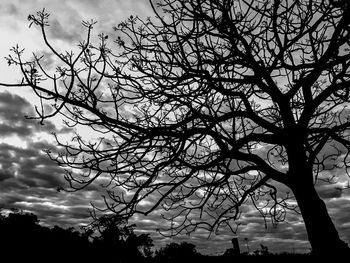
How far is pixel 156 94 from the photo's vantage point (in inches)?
213

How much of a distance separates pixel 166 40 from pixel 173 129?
147cm

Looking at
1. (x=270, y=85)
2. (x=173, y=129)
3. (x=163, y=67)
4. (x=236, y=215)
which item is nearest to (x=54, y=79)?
(x=173, y=129)

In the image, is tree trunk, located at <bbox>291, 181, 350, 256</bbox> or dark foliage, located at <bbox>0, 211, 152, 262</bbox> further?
dark foliage, located at <bbox>0, 211, 152, 262</bbox>

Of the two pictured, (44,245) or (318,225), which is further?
(44,245)

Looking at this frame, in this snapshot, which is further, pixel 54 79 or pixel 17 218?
pixel 17 218

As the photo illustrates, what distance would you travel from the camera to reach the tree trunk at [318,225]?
199 inches

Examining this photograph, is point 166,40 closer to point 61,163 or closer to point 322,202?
point 61,163

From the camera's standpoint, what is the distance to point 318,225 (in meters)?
5.20

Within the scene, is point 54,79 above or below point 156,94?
below

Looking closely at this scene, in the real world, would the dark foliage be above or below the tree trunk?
above

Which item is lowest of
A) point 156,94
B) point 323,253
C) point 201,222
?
point 323,253

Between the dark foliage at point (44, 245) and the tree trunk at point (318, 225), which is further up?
the dark foliage at point (44, 245)

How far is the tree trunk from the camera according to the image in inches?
199

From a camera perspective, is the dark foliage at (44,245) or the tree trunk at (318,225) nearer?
the tree trunk at (318,225)
